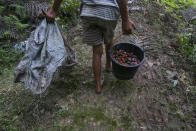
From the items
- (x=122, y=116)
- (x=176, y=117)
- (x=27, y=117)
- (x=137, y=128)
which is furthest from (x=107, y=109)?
(x=27, y=117)

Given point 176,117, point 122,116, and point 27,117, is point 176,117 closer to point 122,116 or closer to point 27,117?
point 122,116

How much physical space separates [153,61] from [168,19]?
174cm

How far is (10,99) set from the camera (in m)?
2.41

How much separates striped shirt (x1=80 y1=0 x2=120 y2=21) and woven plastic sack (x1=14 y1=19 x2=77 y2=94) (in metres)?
0.58

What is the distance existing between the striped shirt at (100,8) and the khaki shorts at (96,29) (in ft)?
0.21

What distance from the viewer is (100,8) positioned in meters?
1.79

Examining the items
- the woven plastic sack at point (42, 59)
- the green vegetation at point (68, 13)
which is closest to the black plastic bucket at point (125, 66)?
the woven plastic sack at point (42, 59)

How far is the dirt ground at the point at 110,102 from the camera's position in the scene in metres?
2.12

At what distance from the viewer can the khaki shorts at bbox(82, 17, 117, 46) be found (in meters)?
1.90

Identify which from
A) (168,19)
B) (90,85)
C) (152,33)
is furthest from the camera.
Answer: (168,19)

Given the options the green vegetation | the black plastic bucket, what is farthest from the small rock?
the green vegetation

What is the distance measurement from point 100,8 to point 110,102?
1.35 m

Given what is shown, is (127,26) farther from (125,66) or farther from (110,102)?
(110,102)

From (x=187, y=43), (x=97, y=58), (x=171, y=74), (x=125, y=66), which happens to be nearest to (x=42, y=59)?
(x=97, y=58)
